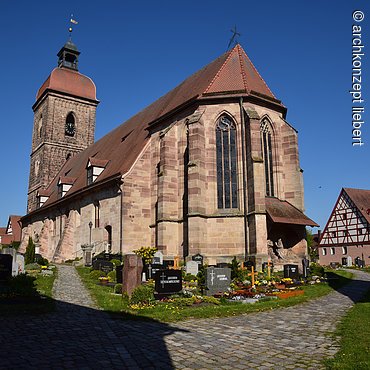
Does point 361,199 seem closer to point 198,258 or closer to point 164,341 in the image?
point 198,258

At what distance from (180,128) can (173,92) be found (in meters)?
6.75

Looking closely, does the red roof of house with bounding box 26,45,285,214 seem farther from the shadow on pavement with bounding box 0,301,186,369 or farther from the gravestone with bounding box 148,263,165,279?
the shadow on pavement with bounding box 0,301,186,369

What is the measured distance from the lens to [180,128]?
24.5 metres

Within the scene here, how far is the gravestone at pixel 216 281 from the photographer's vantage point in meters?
13.1

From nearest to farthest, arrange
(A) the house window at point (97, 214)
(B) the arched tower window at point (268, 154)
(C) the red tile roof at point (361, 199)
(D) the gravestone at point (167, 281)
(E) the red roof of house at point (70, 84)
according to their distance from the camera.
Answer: (D) the gravestone at point (167, 281) → (B) the arched tower window at point (268, 154) → (A) the house window at point (97, 214) → (C) the red tile roof at point (361, 199) → (E) the red roof of house at point (70, 84)

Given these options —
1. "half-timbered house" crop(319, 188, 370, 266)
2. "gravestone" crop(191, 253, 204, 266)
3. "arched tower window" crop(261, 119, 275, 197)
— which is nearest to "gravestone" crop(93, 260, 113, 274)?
"gravestone" crop(191, 253, 204, 266)

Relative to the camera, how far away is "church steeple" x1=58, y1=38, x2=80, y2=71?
156 ft

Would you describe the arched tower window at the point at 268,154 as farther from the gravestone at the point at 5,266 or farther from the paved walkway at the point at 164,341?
the gravestone at the point at 5,266

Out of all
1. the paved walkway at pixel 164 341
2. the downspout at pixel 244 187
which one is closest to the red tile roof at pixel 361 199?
the downspout at pixel 244 187

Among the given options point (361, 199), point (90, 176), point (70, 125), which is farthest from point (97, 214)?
point (361, 199)

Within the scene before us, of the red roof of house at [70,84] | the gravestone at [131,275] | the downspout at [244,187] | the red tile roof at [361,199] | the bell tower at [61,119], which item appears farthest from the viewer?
the red roof of house at [70,84]

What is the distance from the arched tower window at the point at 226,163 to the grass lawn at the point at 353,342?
12.0m

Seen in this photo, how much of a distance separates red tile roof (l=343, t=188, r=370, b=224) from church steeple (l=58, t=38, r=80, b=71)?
36280 mm

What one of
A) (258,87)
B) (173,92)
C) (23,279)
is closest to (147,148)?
(173,92)
